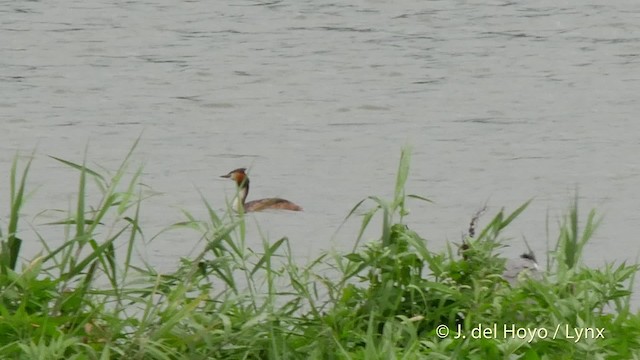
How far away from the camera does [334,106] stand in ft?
37.3

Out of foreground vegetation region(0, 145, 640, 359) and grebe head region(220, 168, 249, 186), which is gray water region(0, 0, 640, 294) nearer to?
grebe head region(220, 168, 249, 186)

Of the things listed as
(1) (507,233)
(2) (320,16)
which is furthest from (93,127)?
(2) (320,16)

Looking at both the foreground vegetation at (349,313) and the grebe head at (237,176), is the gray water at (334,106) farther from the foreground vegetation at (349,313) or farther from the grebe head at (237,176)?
the foreground vegetation at (349,313)

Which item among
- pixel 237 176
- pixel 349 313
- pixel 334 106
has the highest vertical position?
pixel 349 313

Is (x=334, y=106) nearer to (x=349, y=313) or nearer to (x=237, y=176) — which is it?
(x=237, y=176)

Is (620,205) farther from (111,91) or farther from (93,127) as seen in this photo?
(111,91)

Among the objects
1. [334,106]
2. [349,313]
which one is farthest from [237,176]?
[349,313]

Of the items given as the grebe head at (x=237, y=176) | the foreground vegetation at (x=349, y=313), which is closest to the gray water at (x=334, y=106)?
the grebe head at (x=237, y=176)

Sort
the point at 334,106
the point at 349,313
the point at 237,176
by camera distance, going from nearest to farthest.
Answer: the point at 349,313 < the point at 237,176 < the point at 334,106

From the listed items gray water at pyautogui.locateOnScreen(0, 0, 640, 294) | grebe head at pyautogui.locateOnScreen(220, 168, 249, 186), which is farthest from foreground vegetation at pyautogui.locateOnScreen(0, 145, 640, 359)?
grebe head at pyautogui.locateOnScreen(220, 168, 249, 186)

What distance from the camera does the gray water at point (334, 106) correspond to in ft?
29.0

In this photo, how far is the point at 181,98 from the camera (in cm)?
1167

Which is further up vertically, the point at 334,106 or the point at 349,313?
the point at 349,313

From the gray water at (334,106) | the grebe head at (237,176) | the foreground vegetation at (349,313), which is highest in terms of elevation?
the foreground vegetation at (349,313)
